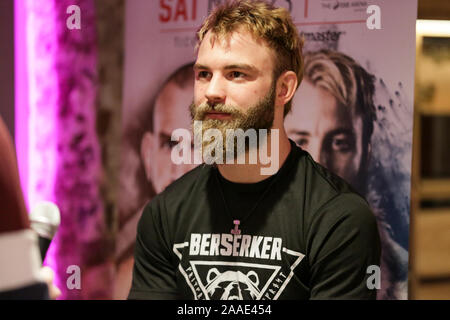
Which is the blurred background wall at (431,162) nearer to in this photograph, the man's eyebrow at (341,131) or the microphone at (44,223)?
the man's eyebrow at (341,131)

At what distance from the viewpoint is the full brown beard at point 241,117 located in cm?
141

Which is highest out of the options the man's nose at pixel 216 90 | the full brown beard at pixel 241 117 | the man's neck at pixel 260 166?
the man's nose at pixel 216 90

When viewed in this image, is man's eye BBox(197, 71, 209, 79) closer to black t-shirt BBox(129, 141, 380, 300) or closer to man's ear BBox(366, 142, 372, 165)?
black t-shirt BBox(129, 141, 380, 300)

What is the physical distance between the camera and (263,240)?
1.41 meters

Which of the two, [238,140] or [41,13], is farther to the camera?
[41,13]

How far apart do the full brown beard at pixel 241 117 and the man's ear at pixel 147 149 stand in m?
0.32

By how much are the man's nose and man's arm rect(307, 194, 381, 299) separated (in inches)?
16.3

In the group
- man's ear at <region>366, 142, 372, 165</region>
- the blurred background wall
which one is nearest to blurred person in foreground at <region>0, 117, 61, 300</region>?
man's ear at <region>366, 142, 372, 165</region>

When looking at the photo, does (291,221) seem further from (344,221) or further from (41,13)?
(41,13)

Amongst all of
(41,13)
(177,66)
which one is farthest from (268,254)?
(41,13)

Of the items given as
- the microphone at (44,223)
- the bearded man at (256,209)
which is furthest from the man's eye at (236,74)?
the microphone at (44,223)

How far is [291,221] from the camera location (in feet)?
4.58

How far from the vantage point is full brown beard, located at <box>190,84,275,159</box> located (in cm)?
141

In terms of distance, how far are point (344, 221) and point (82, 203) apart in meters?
0.97
